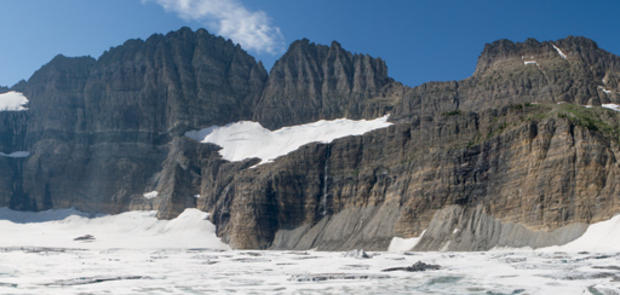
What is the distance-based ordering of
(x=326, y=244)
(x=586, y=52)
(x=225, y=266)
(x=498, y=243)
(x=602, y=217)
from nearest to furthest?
(x=225, y=266) < (x=602, y=217) < (x=498, y=243) < (x=326, y=244) < (x=586, y=52)

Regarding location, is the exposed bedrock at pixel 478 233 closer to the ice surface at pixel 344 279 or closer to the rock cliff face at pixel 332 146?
the rock cliff face at pixel 332 146

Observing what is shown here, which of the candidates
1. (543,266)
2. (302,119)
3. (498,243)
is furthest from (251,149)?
(543,266)

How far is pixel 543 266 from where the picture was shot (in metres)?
52.1

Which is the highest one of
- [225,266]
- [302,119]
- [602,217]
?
[302,119]

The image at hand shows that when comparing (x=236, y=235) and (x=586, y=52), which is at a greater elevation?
(x=586, y=52)

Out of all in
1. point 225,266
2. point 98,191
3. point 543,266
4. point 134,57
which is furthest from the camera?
point 134,57

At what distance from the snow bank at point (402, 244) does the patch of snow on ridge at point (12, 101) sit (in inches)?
5304

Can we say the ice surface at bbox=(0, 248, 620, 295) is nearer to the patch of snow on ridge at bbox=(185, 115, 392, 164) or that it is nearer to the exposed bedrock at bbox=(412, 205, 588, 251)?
the exposed bedrock at bbox=(412, 205, 588, 251)

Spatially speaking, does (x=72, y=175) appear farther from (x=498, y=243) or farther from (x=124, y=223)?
(x=498, y=243)

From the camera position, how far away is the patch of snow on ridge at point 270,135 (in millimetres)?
139500

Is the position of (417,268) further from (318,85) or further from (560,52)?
(318,85)

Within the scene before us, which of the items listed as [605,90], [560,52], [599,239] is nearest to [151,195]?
[560,52]

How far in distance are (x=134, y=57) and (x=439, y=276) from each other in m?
159

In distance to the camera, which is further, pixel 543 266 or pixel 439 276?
pixel 543 266
